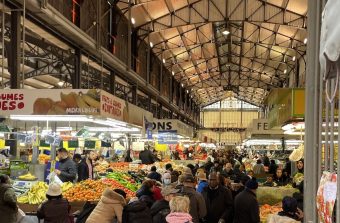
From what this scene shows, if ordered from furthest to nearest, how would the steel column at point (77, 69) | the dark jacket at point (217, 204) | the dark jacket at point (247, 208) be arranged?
the steel column at point (77, 69) → the dark jacket at point (217, 204) → the dark jacket at point (247, 208)

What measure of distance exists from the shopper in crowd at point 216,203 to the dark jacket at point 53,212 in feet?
7.54

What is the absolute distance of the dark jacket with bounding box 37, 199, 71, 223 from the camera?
716 cm

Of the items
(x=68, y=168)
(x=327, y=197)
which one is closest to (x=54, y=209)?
(x=68, y=168)

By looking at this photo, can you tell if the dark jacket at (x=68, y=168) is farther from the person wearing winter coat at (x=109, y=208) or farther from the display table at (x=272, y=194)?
the person wearing winter coat at (x=109, y=208)

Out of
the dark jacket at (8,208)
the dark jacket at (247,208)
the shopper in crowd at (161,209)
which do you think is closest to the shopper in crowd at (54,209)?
the dark jacket at (8,208)

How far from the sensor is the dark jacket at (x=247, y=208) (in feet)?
24.9

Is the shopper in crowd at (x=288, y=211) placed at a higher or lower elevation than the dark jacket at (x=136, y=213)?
higher

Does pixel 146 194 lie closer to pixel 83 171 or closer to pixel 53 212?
pixel 53 212

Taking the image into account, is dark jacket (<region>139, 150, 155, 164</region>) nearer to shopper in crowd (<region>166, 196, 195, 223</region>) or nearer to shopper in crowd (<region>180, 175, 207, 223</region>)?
shopper in crowd (<region>180, 175, 207, 223</region>)

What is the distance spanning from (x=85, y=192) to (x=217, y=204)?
2.51 m

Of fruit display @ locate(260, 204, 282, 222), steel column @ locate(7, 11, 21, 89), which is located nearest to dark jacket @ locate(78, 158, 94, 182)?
steel column @ locate(7, 11, 21, 89)

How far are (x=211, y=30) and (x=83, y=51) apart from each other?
12.4m

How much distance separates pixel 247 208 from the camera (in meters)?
7.59

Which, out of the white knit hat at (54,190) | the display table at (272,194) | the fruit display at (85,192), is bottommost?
Answer: the display table at (272,194)
